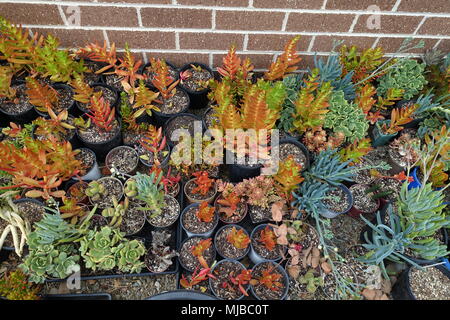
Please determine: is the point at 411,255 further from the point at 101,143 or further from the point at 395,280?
the point at 101,143

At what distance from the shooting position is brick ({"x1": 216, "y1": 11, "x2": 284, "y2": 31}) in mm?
2105

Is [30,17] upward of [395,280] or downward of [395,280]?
upward

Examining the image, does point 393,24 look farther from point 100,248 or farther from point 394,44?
point 100,248

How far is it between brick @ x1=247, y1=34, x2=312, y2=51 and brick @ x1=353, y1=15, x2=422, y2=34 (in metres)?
0.35

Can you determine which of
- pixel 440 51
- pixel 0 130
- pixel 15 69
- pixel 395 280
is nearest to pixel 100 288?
pixel 0 130

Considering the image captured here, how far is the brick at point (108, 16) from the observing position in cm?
204

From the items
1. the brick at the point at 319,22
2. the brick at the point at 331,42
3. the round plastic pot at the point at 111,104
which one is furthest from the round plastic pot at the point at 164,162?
the brick at the point at 331,42

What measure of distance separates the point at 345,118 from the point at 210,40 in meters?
1.07

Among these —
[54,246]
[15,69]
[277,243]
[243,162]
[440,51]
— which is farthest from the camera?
[440,51]

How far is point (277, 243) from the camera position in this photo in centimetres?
185

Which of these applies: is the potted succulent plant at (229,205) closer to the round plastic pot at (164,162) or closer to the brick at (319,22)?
the round plastic pot at (164,162)

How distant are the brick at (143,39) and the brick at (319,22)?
828 mm

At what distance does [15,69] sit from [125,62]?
0.74 meters

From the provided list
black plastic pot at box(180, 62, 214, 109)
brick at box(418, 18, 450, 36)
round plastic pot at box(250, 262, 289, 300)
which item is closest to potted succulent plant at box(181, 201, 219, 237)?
round plastic pot at box(250, 262, 289, 300)
